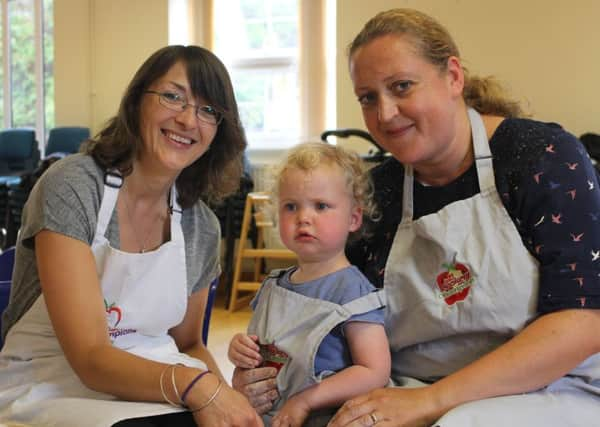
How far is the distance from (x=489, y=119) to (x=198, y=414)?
79 centimetres

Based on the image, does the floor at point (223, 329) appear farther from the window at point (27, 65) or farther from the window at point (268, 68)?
the window at point (27, 65)

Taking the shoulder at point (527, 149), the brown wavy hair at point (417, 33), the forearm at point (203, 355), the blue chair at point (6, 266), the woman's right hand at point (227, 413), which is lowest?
the forearm at point (203, 355)

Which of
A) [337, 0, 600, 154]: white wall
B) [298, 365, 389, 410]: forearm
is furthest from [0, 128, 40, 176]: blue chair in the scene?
[298, 365, 389, 410]: forearm

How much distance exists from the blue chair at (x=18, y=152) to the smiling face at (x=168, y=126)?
4.67 m

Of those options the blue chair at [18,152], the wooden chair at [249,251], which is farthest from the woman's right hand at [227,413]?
the blue chair at [18,152]

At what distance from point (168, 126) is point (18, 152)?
4810 millimetres

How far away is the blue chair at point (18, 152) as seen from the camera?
5.66m

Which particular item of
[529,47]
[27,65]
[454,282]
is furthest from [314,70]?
[454,282]

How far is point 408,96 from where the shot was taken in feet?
3.76

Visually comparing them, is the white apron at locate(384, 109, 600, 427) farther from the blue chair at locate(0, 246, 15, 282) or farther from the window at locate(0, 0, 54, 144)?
the window at locate(0, 0, 54, 144)

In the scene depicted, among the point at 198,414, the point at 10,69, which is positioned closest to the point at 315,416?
the point at 198,414

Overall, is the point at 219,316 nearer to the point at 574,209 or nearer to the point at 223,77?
the point at 223,77

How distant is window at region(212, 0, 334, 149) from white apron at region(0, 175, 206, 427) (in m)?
3.79

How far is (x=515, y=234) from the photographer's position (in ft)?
3.63
